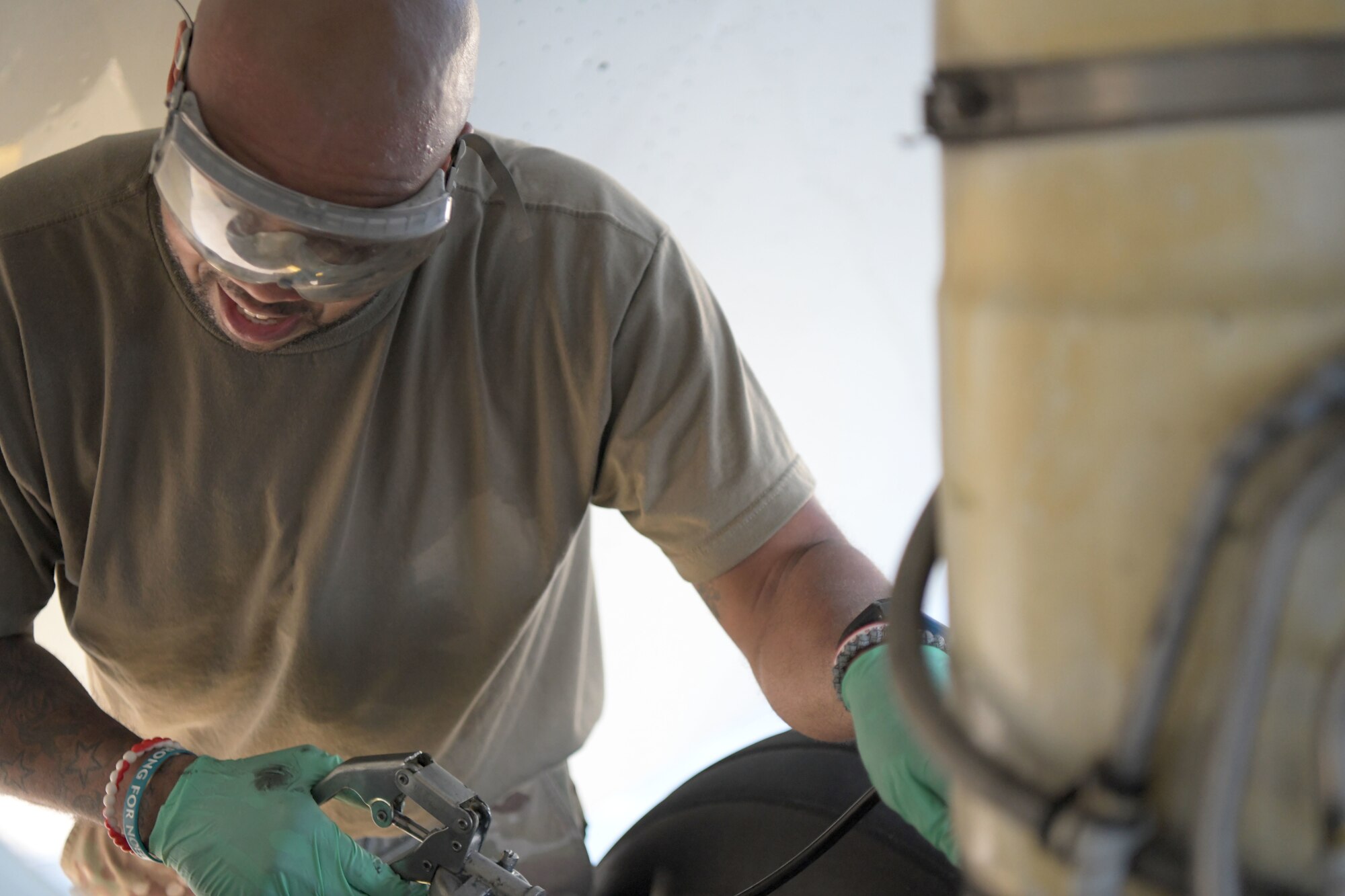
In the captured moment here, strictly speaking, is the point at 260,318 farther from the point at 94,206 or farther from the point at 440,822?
the point at 440,822

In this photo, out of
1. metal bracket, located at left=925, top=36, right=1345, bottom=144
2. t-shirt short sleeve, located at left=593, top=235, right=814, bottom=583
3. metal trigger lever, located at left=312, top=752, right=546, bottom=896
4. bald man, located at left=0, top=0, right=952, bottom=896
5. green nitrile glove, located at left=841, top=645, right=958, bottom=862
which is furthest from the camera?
t-shirt short sleeve, located at left=593, top=235, right=814, bottom=583

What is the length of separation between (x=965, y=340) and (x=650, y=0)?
1.37m

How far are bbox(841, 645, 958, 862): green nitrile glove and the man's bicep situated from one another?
0.29 metres

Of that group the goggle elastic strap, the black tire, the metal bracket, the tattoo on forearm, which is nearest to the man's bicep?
the tattoo on forearm

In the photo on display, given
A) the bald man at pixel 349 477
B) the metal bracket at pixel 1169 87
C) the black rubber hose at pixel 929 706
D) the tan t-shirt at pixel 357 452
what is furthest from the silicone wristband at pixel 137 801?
the metal bracket at pixel 1169 87

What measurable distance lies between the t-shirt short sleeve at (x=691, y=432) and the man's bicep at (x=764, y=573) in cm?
2

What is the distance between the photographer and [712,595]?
120 centimetres

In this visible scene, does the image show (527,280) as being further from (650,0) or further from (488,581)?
(650,0)

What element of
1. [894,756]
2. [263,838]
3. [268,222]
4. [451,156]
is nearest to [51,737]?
[263,838]

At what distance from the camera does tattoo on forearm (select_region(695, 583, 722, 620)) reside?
1.19 meters

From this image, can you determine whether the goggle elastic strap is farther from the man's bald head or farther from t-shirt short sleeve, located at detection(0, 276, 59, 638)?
t-shirt short sleeve, located at detection(0, 276, 59, 638)

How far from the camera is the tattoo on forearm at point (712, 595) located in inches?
47.0

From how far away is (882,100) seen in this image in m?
1.64

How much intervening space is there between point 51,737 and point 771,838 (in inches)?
28.2
